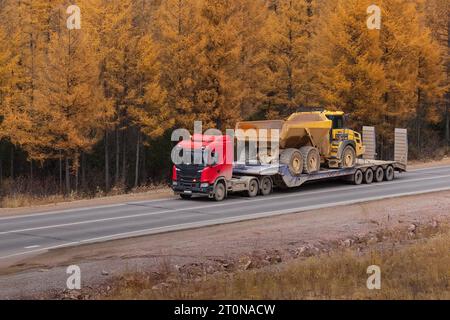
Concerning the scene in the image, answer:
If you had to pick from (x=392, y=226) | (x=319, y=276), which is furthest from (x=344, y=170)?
(x=319, y=276)

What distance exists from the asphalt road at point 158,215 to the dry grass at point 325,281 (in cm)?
499

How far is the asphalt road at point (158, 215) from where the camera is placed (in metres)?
16.1

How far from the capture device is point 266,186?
2481 cm

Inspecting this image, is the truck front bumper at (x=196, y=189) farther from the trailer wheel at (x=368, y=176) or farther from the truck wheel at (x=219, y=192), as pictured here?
the trailer wheel at (x=368, y=176)

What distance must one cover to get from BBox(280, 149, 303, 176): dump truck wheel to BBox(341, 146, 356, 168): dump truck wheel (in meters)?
2.95

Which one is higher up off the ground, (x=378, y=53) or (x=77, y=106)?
(x=378, y=53)

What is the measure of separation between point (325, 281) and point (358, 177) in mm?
18022

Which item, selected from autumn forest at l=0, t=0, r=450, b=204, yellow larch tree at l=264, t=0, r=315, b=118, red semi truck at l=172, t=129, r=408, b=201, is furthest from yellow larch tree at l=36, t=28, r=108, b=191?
yellow larch tree at l=264, t=0, r=315, b=118

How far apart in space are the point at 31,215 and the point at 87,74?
1393 centimetres

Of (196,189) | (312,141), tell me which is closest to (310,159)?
(312,141)

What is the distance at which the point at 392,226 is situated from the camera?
1764 centimetres
